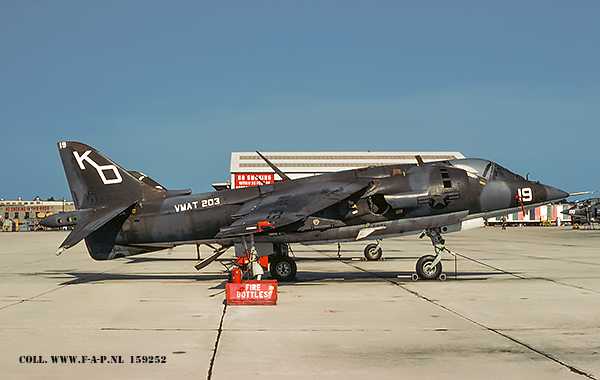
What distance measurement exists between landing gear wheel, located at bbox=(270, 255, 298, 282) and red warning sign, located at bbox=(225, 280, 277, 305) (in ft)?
14.1

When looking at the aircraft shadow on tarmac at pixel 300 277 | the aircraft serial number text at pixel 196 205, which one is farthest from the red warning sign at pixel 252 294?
the aircraft serial number text at pixel 196 205

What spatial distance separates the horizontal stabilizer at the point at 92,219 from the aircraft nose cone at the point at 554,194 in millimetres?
12450

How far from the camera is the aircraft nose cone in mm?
15187

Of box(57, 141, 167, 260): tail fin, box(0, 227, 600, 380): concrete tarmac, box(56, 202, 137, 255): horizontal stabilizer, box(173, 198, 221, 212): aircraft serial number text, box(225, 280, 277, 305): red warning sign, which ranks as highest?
box(57, 141, 167, 260): tail fin

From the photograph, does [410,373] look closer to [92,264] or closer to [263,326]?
[263,326]

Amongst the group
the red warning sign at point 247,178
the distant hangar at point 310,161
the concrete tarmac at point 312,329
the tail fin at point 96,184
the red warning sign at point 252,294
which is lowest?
the concrete tarmac at point 312,329

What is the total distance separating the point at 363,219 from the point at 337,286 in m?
2.08

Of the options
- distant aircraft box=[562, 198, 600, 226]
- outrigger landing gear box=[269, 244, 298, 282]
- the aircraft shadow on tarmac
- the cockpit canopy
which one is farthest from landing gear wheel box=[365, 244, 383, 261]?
distant aircraft box=[562, 198, 600, 226]

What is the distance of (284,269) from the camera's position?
15531mm

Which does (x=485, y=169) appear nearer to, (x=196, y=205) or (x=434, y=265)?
(x=434, y=265)

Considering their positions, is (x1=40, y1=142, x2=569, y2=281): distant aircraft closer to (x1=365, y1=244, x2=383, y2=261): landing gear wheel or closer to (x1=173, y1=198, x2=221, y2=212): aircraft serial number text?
(x1=173, y1=198, x2=221, y2=212): aircraft serial number text

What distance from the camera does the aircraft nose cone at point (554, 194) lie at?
1519 centimetres

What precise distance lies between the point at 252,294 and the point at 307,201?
11.6 ft

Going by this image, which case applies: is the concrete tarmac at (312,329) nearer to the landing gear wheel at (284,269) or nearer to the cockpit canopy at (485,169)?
the landing gear wheel at (284,269)
